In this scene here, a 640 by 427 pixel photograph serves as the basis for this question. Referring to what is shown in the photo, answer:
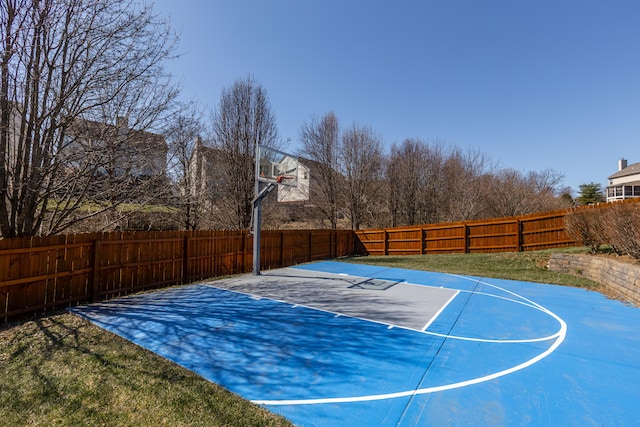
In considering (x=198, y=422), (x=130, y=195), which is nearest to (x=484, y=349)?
(x=198, y=422)

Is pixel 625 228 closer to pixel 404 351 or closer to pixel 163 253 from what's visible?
pixel 404 351

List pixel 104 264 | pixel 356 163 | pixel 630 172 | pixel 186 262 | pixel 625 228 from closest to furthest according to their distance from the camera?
pixel 104 264
pixel 625 228
pixel 186 262
pixel 356 163
pixel 630 172

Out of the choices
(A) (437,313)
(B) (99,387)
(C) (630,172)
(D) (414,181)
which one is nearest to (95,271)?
(B) (99,387)

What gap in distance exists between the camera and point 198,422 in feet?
8.54

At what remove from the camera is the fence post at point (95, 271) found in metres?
6.75

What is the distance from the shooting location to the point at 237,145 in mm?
17125

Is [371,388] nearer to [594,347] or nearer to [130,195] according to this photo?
[594,347]

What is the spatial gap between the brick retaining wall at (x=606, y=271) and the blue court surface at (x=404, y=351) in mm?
559

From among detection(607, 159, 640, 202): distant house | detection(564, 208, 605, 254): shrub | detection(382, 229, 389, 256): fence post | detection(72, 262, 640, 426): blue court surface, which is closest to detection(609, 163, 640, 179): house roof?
detection(607, 159, 640, 202): distant house

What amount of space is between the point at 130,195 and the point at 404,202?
2321 cm

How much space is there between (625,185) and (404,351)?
53.8m

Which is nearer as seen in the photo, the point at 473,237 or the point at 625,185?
the point at 473,237

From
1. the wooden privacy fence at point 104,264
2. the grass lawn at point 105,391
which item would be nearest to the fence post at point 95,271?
the wooden privacy fence at point 104,264

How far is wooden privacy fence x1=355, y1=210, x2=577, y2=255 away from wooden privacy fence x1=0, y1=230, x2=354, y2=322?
10.3 metres
